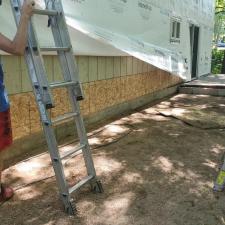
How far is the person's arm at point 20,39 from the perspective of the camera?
8.68 ft

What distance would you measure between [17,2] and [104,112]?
12.7ft

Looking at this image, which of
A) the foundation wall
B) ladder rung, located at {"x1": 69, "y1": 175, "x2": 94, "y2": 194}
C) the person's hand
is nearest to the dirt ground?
ladder rung, located at {"x1": 69, "y1": 175, "x2": 94, "y2": 194}

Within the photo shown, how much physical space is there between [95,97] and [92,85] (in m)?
0.25

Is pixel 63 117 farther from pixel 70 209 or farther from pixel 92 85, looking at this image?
pixel 92 85

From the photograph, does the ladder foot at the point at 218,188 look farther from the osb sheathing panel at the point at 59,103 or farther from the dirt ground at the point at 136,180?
the osb sheathing panel at the point at 59,103

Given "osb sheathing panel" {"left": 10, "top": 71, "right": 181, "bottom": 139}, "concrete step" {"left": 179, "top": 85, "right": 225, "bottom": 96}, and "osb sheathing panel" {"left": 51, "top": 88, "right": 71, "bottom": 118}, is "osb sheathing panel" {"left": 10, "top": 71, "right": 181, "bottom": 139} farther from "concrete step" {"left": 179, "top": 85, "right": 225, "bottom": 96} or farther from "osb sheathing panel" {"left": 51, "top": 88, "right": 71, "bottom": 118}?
"concrete step" {"left": 179, "top": 85, "right": 225, "bottom": 96}

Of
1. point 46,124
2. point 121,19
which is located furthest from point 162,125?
point 46,124

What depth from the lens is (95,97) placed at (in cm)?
609

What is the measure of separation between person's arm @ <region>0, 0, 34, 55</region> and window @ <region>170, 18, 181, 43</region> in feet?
21.4

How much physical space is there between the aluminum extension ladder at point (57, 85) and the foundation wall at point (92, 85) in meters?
1.18

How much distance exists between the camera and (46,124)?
2893 mm

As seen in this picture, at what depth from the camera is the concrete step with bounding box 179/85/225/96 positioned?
34.4ft

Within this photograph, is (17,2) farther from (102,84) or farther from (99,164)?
(102,84)

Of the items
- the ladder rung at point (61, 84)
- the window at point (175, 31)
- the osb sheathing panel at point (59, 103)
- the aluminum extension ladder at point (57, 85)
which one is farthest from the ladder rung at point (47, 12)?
the window at point (175, 31)
